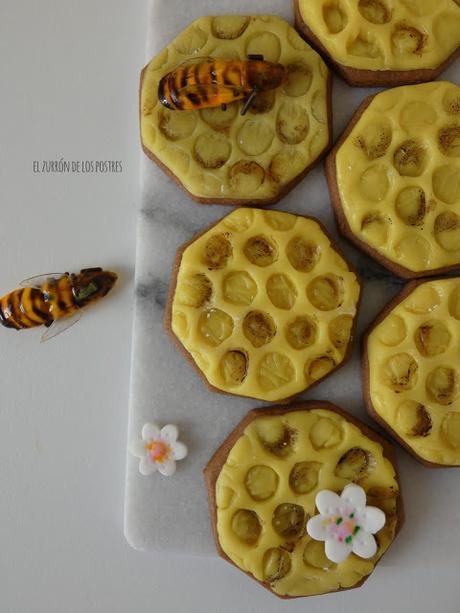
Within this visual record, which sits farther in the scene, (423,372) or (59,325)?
(59,325)

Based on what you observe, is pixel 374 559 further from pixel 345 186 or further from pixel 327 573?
pixel 345 186

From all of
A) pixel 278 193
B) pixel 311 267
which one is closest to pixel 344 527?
pixel 311 267

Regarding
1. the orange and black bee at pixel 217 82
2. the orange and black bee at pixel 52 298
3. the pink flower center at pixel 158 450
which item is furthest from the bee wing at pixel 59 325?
the orange and black bee at pixel 217 82

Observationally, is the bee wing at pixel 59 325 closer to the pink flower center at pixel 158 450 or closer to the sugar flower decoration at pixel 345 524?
the pink flower center at pixel 158 450

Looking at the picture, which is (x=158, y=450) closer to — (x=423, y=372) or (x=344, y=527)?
(x=344, y=527)

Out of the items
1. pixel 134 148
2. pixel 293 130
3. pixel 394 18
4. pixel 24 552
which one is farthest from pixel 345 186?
pixel 24 552

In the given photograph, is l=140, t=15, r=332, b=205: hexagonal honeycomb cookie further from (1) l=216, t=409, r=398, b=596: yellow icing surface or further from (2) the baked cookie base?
(1) l=216, t=409, r=398, b=596: yellow icing surface

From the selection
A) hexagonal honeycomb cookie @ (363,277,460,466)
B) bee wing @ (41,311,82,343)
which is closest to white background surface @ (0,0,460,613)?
bee wing @ (41,311,82,343)
